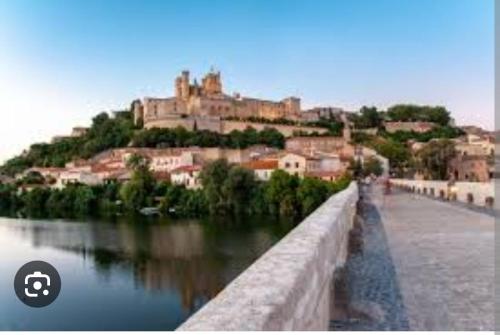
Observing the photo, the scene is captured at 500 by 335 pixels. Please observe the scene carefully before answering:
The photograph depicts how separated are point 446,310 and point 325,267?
441mm

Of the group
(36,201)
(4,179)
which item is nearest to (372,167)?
(36,201)

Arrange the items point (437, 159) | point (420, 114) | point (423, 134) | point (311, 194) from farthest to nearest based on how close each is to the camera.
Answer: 1. point (420, 114)
2. point (423, 134)
3. point (311, 194)
4. point (437, 159)

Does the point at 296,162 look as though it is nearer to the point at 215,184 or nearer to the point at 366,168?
the point at 366,168

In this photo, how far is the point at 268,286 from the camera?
4.63 feet

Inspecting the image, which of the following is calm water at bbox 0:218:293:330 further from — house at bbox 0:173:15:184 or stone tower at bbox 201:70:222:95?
stone tower at bbox 201:70:222:95

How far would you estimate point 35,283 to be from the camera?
1.60 metres

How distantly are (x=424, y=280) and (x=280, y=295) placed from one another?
1.83 meters

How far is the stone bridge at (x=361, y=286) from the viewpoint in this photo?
1271 mm

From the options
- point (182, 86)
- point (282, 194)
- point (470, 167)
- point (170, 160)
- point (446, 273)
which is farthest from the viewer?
point (182, 86)

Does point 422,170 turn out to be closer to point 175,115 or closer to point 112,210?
point 112,210

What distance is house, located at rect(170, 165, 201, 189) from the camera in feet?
108

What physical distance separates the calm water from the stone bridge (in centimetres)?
242

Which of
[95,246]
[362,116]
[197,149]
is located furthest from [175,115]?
[95,246]

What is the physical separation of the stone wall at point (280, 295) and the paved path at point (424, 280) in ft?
0.82
